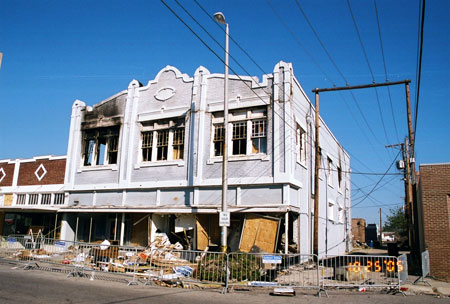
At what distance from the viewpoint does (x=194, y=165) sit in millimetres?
18828

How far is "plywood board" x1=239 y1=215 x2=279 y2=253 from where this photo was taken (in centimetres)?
1609

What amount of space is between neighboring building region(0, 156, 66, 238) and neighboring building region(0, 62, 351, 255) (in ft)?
3.96

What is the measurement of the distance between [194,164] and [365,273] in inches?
365

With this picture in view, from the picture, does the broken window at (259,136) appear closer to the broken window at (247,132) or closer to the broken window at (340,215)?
the broken window at (247,132)

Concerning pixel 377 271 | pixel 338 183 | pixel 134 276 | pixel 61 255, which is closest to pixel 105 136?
pixel 61 255

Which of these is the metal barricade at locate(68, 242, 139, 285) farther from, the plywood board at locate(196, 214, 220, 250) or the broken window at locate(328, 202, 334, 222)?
the broken window at locate(328, 202, 334, 222)

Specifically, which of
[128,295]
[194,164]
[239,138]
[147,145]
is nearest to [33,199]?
[147,145]

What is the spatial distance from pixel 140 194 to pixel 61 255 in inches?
215

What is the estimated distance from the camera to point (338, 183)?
3064cm

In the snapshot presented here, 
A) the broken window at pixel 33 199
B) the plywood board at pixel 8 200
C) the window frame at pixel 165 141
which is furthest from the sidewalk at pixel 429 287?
the plywood board at pixel 8 200

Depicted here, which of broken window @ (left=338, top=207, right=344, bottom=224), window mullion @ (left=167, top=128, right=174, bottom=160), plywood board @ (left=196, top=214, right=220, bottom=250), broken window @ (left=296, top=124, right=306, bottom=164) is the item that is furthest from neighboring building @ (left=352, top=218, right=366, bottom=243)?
window mullion @ (left=167, top=128, right=174, bottom=160)

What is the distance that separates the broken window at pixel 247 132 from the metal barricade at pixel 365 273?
6383mm

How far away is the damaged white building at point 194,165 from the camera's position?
1716 cm

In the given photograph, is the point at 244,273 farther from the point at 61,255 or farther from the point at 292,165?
the point at 61,255
